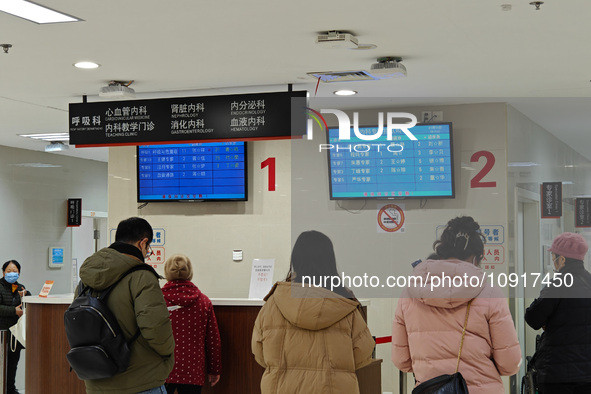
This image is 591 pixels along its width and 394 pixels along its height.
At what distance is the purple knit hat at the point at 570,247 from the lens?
4.27 metres

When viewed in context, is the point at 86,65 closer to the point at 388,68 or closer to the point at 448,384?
the point at 388,68

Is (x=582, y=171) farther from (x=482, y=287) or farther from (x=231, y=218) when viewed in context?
(x=482, y=287)

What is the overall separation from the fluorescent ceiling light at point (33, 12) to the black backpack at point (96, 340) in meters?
1.43

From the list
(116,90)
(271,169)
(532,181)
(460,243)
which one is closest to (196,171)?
(271,169)

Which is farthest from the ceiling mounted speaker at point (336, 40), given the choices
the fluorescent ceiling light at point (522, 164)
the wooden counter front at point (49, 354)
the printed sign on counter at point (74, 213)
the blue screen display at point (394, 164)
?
the printed sign on counter at point (74, 213)

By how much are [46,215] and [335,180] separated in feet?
19.0

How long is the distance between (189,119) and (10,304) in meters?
3.38

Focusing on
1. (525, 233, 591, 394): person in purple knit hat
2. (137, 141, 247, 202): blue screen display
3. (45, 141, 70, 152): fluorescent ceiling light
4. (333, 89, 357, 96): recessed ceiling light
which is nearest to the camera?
(525, 233, 591, 394): person in purple knit hat

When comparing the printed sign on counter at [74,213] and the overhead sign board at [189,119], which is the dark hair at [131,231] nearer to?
the overhead sign board at [189,119]

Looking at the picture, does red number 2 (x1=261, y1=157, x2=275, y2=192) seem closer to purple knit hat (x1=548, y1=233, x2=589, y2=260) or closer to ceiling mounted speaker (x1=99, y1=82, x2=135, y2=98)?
ceiling mounted speaker (x1=99, y1=82, x2=135, y2=98)

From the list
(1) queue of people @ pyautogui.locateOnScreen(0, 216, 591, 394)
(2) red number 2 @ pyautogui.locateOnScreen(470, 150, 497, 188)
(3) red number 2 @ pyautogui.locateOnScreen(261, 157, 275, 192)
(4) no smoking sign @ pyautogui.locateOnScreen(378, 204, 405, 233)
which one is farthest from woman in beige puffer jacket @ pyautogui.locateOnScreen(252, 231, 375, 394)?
(3) red number 2 @ pyautogui.locateOnScreen(261, 157, 275, 192)

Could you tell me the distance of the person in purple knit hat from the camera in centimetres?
422

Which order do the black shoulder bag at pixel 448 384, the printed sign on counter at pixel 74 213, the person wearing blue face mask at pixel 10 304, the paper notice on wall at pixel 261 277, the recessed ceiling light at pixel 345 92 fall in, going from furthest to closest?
the printed sign on counter at pixel 74 213
the person wearing blue face mask at pixel 10 304
the paper notice on wall at pixel 261 277
the recessed ceiling light at pixel 345 92
the black shoulder bag at pixel 448 384

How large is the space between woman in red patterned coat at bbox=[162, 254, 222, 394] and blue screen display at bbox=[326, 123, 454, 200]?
1.09 m
